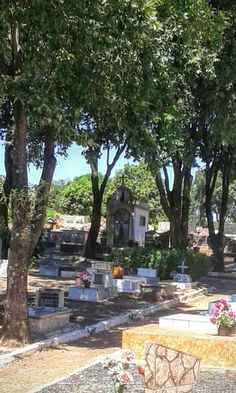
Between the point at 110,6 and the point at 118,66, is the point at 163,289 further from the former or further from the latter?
the point at 110,6

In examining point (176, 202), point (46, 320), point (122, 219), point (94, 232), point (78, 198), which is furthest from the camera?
point (78, 198)

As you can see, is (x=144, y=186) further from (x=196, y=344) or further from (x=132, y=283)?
(x=196, y=344)

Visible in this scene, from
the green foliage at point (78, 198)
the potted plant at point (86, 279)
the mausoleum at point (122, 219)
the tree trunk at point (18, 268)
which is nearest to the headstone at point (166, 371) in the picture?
the tree trunk at point (18, 268)

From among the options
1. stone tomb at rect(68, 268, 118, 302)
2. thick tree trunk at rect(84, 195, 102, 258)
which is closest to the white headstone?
stone tomb at rect(68, 268, 118, 302)

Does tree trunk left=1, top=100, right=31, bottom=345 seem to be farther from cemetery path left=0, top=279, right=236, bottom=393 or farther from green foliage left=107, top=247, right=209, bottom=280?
green foliage left=107, top=247, right=209, bottom=280

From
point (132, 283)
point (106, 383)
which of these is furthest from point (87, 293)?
point (106, 383)

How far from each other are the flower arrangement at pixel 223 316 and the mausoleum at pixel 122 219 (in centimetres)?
2502

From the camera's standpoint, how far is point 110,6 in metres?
8.88

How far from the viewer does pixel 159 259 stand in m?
20.9

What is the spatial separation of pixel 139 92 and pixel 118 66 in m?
0.57

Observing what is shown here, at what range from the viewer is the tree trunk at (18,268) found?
31.4 feet

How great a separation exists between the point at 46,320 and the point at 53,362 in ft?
6.38

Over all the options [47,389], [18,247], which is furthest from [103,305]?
[47,389]

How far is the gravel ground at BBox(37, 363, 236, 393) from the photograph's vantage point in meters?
7.07
